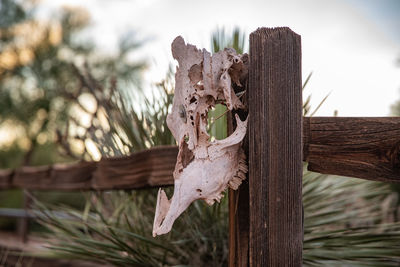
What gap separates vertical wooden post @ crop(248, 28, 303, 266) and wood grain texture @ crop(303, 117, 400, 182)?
8cm

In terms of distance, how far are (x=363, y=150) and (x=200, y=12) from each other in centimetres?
238

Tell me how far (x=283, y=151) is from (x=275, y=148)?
23 millimetres

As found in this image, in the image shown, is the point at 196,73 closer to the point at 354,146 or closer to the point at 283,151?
the point at 283,151

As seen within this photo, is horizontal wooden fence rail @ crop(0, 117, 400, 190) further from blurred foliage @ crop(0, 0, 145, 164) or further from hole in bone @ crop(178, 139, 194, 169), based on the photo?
blurred foliage @ crop(0, 0, 145, 164)

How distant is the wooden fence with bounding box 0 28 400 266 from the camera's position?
102cm

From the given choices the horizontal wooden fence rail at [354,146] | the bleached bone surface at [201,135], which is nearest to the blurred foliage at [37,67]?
the bleached bone surface at [201,135]

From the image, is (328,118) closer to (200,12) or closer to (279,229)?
(279,229)

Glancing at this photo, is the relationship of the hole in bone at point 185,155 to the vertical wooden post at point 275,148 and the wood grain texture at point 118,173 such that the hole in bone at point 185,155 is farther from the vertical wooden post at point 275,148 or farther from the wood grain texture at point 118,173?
the wood grain texture at point 118,173

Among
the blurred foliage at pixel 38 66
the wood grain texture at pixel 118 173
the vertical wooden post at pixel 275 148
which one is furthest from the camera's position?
the blurred foliage at pixel 38 66

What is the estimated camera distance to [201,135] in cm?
109

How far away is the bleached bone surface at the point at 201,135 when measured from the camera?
1035 millimetres

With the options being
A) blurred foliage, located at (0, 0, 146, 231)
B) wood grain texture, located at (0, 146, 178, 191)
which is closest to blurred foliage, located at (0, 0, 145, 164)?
blurred foliage, located at (0, 0, 146, 231)

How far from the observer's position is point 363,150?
3.45 feet

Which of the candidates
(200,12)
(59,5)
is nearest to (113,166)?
(200,12)
